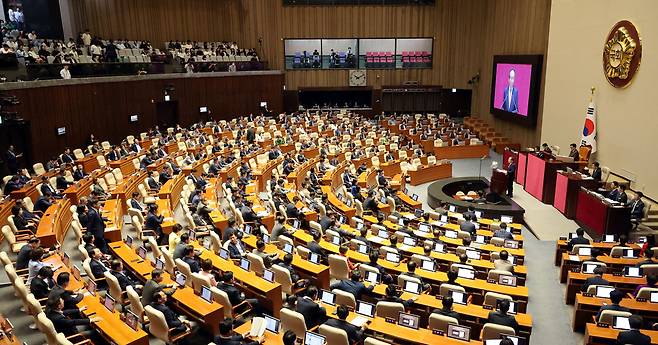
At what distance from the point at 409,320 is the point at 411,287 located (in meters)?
1.34

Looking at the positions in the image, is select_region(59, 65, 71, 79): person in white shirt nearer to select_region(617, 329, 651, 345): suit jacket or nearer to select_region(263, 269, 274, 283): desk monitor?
select_region(263, 269, 274, 283): desk monitor

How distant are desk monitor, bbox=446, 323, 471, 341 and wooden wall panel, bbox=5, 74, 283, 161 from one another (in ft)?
50.9

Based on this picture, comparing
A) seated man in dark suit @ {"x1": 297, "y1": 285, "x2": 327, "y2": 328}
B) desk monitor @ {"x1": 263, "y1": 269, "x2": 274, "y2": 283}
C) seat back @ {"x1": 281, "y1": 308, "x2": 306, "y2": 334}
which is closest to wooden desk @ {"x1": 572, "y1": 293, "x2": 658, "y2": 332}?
seated man in dark suit @ {"x1": 297, "y1": 285, "x2": 327, "y2": 328}

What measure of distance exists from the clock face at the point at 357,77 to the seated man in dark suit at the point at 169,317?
29.5m

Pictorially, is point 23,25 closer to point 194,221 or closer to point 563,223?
point 194,221

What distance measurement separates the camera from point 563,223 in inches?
574

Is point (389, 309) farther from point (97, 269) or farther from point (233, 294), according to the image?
point (97, 269)

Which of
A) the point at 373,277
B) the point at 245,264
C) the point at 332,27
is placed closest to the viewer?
the point at 373,277

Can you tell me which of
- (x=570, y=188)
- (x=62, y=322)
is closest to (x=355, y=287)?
(x=62, y=322)

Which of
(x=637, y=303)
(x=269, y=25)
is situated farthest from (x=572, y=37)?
(x=269, y=25)

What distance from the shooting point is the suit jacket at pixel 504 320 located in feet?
23.8

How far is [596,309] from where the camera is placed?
8.48 meters

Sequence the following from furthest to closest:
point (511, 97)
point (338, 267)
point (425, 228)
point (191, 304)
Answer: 1. point (511, 97)
2. point (425, 228)
3. point (338, 267)
4. point (191, 304)

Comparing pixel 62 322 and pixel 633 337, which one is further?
pixel 62 322
